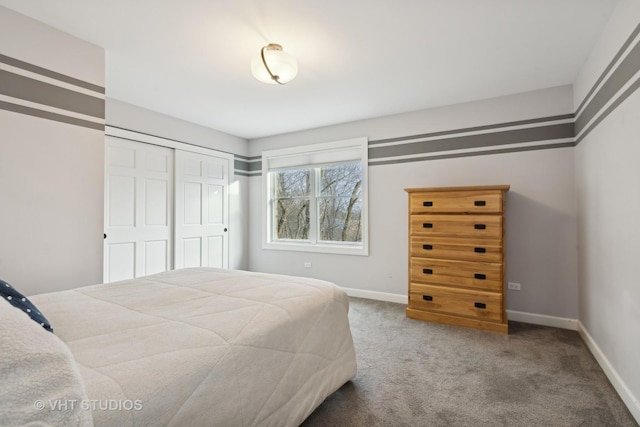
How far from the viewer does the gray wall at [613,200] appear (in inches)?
71.6

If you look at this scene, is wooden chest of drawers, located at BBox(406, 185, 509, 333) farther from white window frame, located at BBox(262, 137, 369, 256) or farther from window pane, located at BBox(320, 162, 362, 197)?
window pane, located at BBox(320, 162, 362, 197)

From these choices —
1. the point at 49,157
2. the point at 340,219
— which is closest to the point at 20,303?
the point at 49,157

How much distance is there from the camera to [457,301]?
321 cm

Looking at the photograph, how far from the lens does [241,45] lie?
2436 mm

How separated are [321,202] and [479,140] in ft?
7.56

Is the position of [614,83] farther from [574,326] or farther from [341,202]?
[341,202]

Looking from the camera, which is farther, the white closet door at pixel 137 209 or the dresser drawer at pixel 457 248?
the white closet door at pixel 137 209

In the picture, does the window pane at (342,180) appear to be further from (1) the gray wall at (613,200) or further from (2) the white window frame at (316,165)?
(1) the gray wall at (613,200)

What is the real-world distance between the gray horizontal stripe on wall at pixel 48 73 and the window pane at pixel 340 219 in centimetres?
306

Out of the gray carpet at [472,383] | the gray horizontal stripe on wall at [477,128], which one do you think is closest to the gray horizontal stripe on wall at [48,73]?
the gray carpet at [472,383]

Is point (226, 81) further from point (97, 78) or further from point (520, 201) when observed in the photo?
point (520, 201)

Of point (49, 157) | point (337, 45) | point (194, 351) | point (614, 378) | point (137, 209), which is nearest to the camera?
point (194, 351)

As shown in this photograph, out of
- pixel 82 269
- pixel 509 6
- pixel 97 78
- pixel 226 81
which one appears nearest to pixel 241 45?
pixel 226 81

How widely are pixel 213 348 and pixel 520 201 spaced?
136 inches
